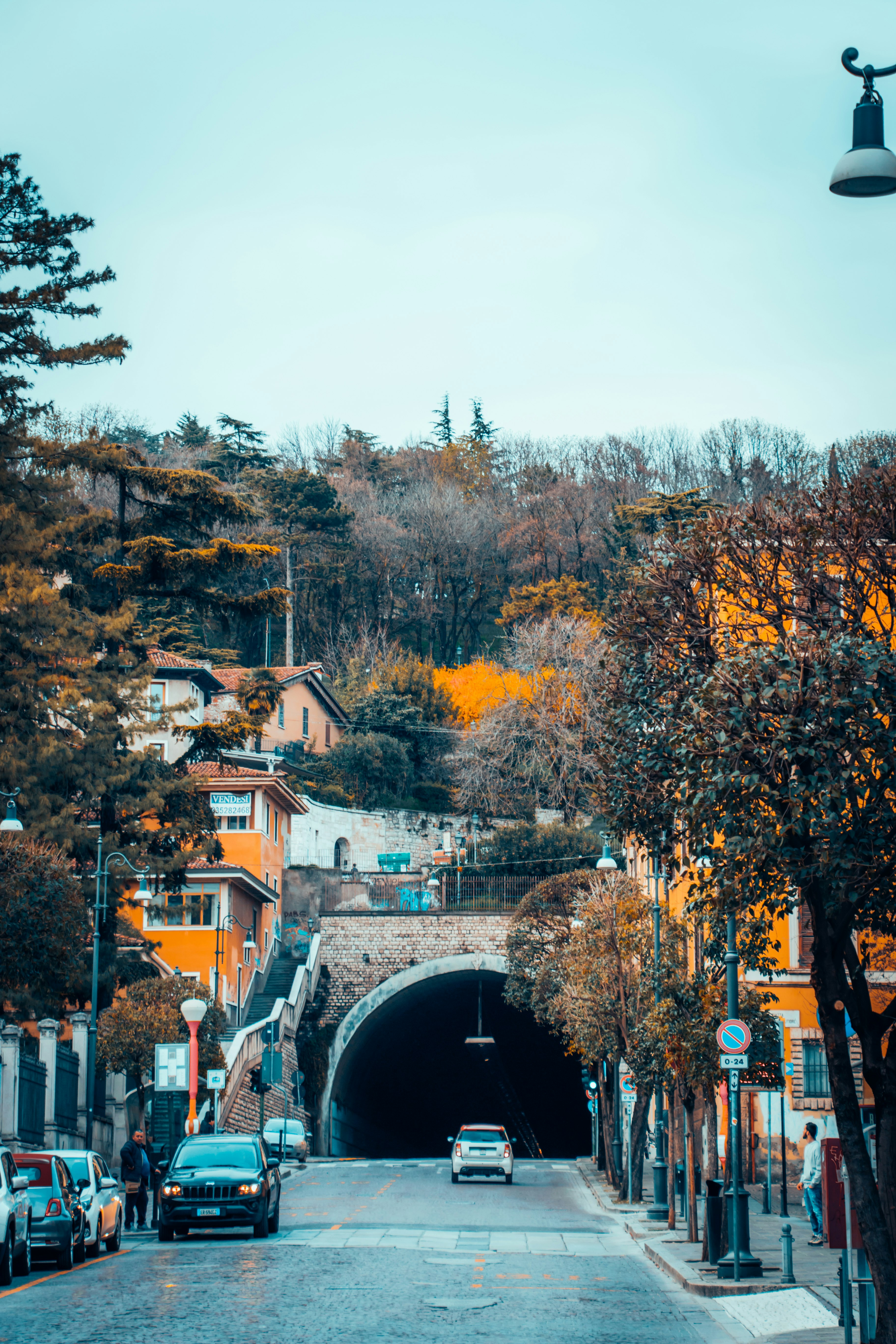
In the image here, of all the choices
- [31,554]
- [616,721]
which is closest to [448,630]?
[31,554]

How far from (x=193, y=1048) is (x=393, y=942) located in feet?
95.9

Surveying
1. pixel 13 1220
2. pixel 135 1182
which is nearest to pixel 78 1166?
pixel 13 1220

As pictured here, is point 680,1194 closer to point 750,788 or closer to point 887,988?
point 887,988

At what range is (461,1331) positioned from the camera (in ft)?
40.7

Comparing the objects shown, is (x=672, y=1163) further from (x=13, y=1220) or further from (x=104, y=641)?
(x=104, y=641)

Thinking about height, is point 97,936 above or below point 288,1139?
above

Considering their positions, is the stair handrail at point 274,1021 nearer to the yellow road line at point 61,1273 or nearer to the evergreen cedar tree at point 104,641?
the evergreen cedar tree at point 104,641

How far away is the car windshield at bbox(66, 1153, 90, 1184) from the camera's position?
1869 centimetres

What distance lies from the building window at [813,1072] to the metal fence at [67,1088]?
48.9 ft

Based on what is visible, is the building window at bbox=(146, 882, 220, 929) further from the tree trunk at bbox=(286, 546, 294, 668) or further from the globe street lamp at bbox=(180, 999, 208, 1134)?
the tree trunk at bbox=(286, 546, 294, 668)

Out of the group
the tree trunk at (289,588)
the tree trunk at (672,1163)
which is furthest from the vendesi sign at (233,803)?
the tree trunk at (672,1163)

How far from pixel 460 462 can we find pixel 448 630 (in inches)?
674

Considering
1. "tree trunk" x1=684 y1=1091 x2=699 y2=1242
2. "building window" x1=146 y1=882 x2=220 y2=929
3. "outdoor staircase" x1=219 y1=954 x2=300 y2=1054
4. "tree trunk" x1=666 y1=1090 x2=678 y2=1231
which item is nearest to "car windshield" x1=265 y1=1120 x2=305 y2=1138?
"outdoor staircase" x1=219 y1=954 x2=300 y2=1054

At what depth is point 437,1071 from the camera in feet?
220
